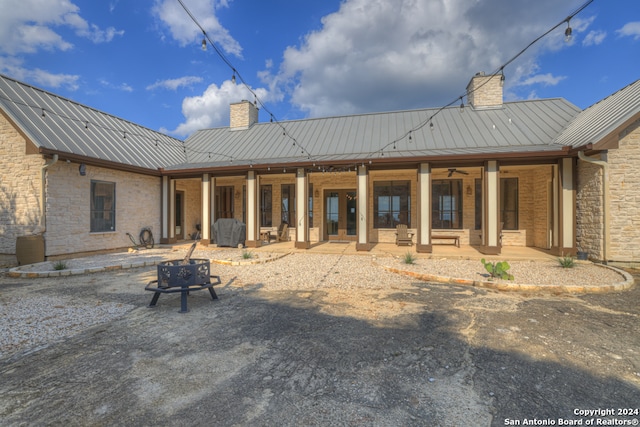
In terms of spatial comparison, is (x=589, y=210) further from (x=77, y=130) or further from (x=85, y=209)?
(x=77, y=130)

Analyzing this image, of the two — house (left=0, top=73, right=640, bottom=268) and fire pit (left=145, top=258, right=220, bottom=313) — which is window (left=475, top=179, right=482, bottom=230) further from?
fire pit (left=145, top=258, right=220, bottom=313)

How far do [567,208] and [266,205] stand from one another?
11478 mm

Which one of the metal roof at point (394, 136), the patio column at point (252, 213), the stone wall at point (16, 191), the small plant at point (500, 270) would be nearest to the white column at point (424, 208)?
the metal roof at point (394, 136)

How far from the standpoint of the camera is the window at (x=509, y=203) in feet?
39.7

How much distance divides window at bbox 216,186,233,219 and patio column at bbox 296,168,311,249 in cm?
498

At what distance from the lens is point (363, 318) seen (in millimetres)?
4281

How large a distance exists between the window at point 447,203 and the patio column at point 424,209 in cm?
264

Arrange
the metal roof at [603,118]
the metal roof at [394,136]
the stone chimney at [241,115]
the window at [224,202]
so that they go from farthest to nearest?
the stone chimney at [241,115], the window at [224,202], the metal roof at [394,136], the metal roof at [603,118]

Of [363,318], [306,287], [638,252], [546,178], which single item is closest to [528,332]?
[363,318]

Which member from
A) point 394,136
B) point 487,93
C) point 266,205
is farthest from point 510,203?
point 266,205

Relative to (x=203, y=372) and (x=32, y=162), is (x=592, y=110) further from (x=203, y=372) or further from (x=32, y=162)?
(x=32, y=162)

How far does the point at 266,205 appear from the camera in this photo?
14.5 m

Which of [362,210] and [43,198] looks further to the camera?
[362,210]

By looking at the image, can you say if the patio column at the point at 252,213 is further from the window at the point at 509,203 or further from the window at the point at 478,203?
the window at the point at 509,203
